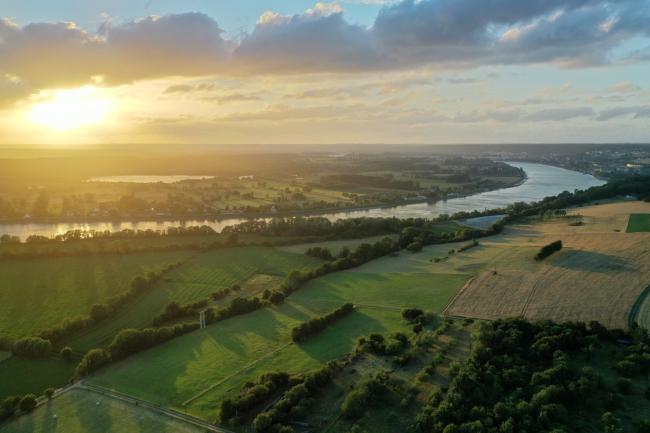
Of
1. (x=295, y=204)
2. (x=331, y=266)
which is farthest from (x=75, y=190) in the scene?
(x=331, y=266)

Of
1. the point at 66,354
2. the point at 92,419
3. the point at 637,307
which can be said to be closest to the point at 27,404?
the point at 92,419

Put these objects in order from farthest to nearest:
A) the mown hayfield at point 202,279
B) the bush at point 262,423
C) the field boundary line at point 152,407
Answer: the mown hayfield at point 202,279
the field boundary line at point 152,407
the bush at point 262,423

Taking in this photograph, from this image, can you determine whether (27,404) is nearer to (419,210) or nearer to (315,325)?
(315,325)

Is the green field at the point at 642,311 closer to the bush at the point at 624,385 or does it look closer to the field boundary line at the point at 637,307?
the field boundary line at the point at 637,307

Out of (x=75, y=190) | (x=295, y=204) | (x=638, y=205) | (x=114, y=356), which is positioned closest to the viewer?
(x=114, y=356)

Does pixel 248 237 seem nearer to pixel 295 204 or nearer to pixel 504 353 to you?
pixel 295 204

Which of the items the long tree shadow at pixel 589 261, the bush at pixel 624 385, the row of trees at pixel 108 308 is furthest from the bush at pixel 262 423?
the long tree shadow at pixel 589 261

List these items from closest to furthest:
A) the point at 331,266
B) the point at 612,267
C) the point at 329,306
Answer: the point at 329,306, the point at 612,267, the point at 331,266
